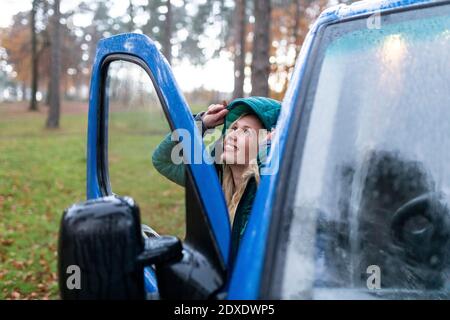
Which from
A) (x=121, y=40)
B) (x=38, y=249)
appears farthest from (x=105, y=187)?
(x=38, y=249)

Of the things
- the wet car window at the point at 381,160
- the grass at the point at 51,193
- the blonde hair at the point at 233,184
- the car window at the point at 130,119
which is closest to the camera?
the wet car window at the point at 381,160

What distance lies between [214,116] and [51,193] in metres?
8.35

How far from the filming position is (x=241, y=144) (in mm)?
1891

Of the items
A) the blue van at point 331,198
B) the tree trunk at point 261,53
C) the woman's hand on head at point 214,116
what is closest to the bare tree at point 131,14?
the tree trunk at point 261,53

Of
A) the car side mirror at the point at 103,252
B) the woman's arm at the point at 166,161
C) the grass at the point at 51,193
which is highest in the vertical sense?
the woman's arm at the point at 166,161

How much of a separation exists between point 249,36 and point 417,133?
1058 inches

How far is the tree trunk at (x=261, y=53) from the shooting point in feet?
24.6

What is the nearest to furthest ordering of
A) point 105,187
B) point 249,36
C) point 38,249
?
1. point 105,187
2. point 38,249
3. point 249,36

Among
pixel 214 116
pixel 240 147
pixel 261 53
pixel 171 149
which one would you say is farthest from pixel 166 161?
pixel 261 53

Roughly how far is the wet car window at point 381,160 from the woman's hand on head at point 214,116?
2.22 feet

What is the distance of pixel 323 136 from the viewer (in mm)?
1315

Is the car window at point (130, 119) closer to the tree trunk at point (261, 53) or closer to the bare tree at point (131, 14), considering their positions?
the tree trunk at point (261, 53)
